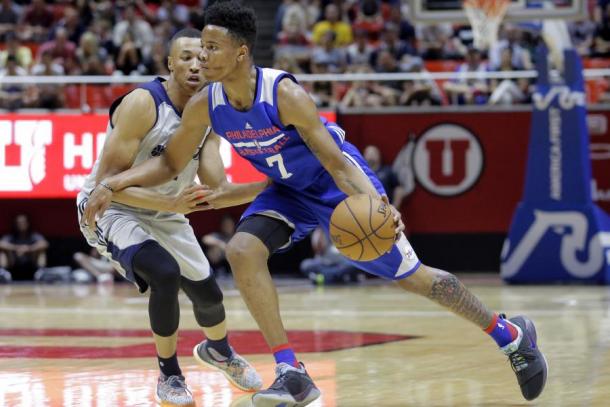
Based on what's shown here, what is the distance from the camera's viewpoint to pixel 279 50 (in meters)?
17.6

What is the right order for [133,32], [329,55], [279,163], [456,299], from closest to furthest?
[279,163] < [456,299] < [329,55] < [133,32]

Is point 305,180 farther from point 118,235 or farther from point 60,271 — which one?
point 60,271

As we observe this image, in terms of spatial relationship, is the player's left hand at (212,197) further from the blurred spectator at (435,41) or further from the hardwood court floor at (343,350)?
the blurred spectator at (435,41)

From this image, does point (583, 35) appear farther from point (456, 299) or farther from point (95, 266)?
point (456, 299)

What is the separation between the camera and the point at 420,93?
1495 cm

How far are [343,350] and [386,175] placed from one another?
287 inches

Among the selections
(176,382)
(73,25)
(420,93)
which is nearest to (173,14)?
(73,25)

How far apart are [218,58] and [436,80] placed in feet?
33.3

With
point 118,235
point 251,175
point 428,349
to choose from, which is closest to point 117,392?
point 118,235

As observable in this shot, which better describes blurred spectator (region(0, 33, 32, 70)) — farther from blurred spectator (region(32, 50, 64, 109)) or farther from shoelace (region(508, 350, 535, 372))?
shoelace (region(508, 350, 535, 372))

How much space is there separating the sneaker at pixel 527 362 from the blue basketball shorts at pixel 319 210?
0.64 meters

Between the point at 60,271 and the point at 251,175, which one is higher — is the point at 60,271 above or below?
below

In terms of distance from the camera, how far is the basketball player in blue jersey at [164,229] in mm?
5637

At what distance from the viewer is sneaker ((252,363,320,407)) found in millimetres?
5078
